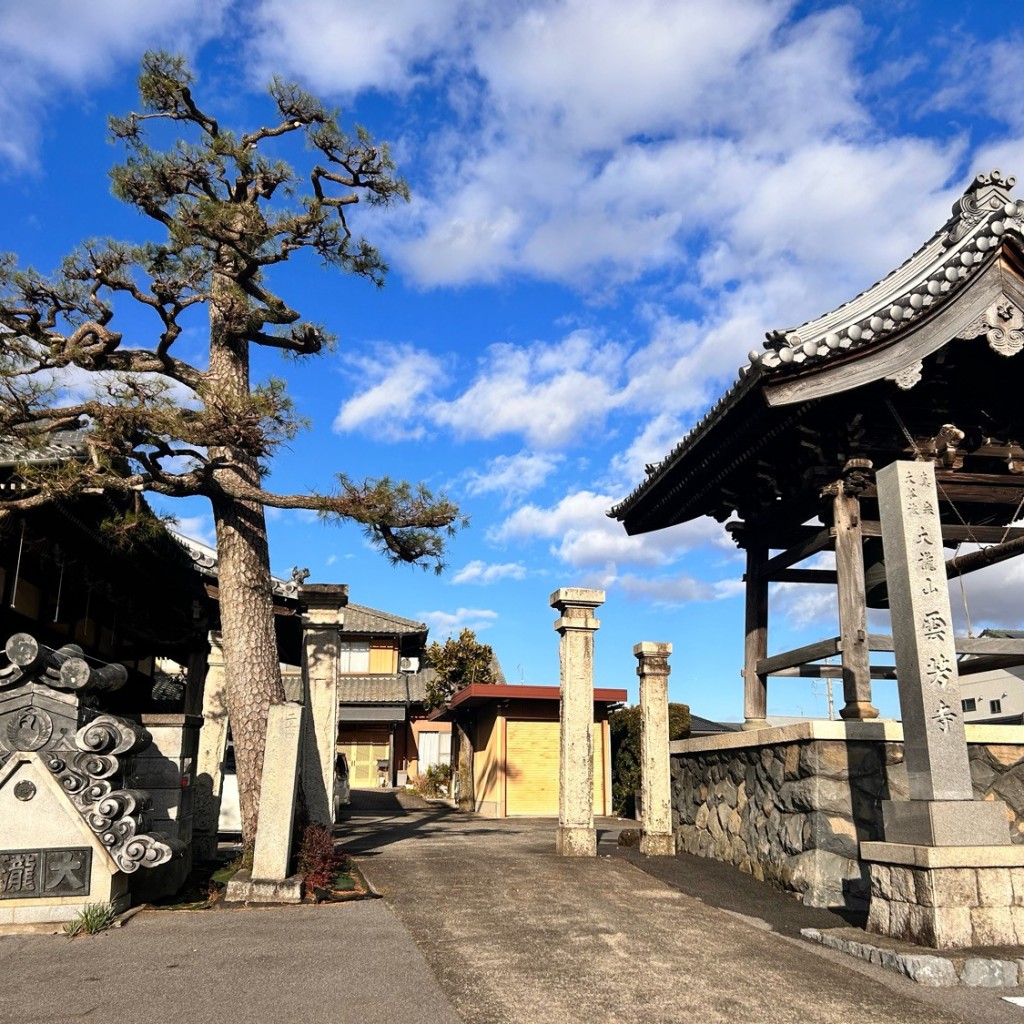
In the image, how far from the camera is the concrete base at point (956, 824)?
6.56m

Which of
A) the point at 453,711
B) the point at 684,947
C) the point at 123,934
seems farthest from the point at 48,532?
the point at 453,711

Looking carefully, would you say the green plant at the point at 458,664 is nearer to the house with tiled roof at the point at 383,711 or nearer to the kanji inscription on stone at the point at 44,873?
the house with tiled roof at the point at 383,711

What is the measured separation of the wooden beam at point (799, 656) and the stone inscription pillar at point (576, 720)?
2296mm

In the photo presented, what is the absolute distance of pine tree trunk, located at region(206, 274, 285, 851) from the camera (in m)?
9.68

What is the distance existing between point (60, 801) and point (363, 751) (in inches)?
1119

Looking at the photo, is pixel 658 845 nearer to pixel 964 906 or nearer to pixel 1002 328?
pixel 964 906

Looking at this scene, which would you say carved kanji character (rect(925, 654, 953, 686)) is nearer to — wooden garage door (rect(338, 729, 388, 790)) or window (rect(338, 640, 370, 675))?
wooden garage door (rect(338, 729, 388, 790))

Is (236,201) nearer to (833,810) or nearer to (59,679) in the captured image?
(59,679)

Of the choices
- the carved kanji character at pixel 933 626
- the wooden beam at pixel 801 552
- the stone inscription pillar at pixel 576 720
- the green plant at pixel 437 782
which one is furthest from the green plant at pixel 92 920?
the green plant at pixel 437 782

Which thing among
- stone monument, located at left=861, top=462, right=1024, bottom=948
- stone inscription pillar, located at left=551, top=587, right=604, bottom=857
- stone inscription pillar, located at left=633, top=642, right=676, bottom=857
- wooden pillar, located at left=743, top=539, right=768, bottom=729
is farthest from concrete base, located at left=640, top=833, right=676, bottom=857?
stone monument, located at left=861, top=462, right=1024, bottom=948

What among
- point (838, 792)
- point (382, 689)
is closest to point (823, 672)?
point (838, 792)

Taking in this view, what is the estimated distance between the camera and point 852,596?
9.49 metres

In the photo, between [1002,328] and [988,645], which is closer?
[988,645]

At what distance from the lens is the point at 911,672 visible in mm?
7156
